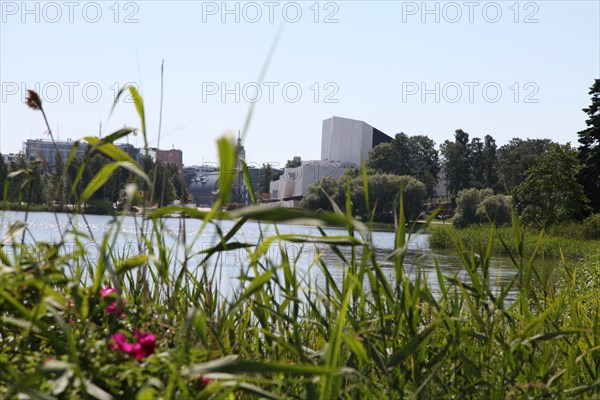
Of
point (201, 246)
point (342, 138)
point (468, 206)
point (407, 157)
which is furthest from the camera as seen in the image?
point (342, 138)

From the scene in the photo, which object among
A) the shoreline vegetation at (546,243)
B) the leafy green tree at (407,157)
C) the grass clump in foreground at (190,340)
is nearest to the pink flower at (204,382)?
the grass clump in foreground at (190,340)

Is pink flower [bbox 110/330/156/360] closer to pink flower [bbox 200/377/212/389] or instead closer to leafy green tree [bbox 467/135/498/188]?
pink flower [bbox 200/377/212/389]

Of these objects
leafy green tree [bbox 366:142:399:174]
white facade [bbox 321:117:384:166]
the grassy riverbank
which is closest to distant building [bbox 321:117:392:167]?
white facade [bbox 321:117:384:166]

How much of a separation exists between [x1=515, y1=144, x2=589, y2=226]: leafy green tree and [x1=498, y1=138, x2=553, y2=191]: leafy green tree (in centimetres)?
4054

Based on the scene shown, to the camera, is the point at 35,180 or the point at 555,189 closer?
the point at 35,180

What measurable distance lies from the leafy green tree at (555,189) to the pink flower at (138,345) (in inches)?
1471

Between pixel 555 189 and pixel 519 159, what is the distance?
49018mm

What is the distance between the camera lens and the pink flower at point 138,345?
5.09 ft

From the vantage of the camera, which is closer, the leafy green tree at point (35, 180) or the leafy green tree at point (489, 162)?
the leafy green tree at point (35, 180)

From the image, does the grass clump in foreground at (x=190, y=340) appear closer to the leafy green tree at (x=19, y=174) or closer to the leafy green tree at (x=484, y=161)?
the leafy green tree at (x=19, y=174)

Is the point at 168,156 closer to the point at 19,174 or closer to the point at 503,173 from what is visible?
the point at 19,174

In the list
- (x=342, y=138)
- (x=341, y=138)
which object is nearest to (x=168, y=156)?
(x=341, y=138)

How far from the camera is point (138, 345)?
1.57 meters

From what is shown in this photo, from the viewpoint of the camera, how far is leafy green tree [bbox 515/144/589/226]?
3878 cm
